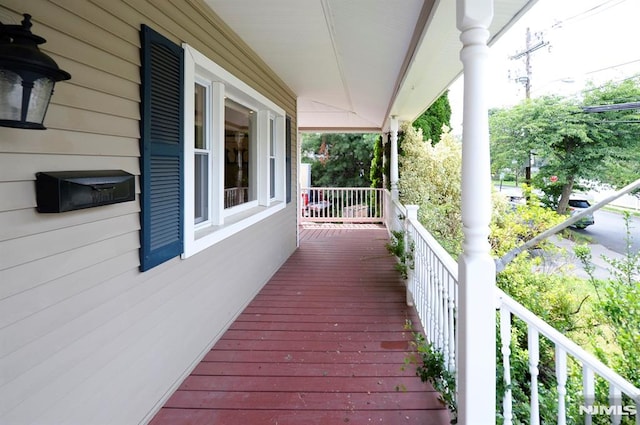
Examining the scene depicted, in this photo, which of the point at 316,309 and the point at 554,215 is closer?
the point at 316,309

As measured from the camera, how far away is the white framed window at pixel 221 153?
8.56 feet

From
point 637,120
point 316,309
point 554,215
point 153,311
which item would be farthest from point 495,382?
point 637,120

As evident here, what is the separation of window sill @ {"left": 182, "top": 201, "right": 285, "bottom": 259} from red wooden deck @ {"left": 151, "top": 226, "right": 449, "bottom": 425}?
87 centimetres

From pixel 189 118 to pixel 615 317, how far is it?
3.72 meters

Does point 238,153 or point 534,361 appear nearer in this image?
point 534,361

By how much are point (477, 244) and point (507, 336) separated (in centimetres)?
45

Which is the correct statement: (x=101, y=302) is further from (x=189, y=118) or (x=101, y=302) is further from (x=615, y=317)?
(x=615, y=317)

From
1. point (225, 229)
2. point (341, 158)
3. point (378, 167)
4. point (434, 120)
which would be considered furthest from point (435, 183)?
point (341, 158)

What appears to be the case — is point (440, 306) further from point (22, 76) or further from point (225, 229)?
point (22, 76)

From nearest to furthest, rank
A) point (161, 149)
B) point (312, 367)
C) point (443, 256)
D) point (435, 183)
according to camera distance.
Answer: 1. point (161, 149)
2. point (443, 256)
3. point (312, 367)
4. point (435, 183)

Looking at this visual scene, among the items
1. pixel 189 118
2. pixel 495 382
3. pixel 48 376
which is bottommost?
pixel 495 382

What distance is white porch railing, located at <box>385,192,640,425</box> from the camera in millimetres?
1201

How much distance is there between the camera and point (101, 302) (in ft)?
5.65

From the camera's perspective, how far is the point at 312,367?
2725 millimetres
